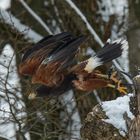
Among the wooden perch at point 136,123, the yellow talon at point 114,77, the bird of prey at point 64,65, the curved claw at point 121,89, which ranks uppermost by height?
the bird of prey at point 64,65

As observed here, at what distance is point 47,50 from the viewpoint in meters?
4.20

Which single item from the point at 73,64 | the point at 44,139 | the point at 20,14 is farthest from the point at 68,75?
the point at 20,14

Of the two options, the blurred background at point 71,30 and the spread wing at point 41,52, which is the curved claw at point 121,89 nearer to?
the spread wing at point 41,52

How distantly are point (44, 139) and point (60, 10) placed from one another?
116 inches

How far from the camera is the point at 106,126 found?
409 centimetres

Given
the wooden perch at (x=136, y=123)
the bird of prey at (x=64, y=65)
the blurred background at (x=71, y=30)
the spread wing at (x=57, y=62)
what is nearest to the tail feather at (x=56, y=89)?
the bird of prey at (x=64, y=65)

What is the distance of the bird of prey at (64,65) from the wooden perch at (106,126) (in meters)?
0.25

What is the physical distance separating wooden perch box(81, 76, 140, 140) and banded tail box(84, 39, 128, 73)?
0.32m

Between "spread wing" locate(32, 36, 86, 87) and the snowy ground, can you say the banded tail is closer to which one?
"spread wing" locate(32, 36, 86, 87)

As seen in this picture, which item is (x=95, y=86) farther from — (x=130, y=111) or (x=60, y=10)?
(x=60, y=10)

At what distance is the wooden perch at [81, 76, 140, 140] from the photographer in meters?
3.91

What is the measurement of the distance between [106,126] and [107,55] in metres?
0.56

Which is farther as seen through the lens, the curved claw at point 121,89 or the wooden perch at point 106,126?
the curved claw at point 121,89

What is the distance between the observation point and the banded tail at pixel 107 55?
13.8 feet
